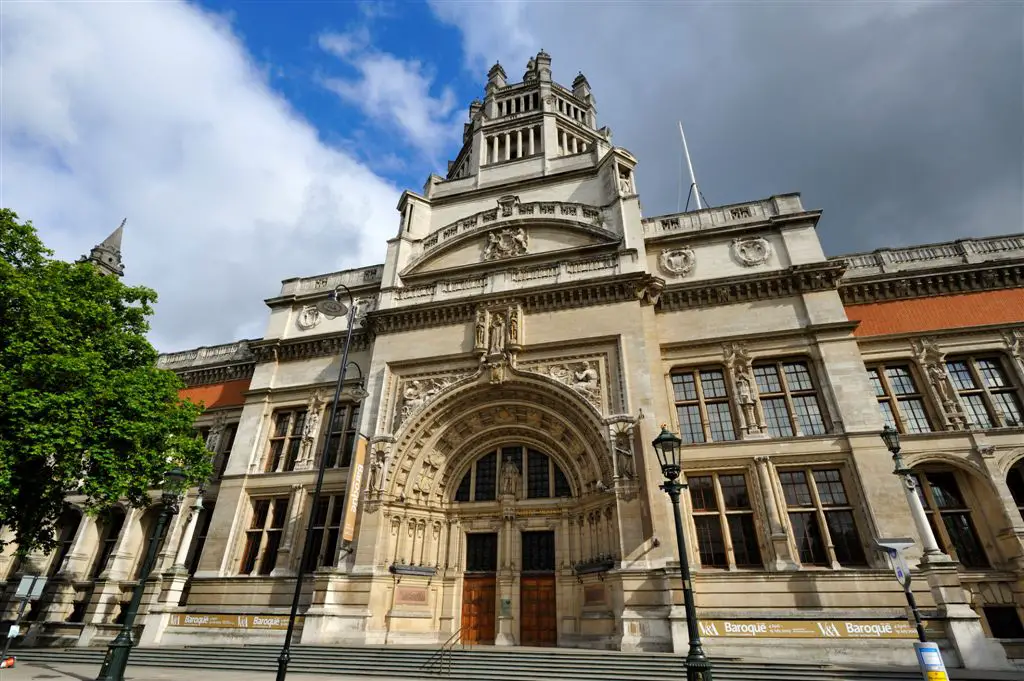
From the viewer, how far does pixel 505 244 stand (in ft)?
84.4

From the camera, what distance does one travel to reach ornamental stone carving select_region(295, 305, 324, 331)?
Answer: 2697 centimetres

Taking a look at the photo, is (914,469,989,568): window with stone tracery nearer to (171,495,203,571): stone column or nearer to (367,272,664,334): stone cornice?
(367,272,664,334): stone cornice

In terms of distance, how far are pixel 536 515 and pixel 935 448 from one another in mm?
14404

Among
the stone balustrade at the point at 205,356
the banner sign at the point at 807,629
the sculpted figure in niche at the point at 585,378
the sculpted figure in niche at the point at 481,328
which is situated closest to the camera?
the banner sign at the point at 807,629

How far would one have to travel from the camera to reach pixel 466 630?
19.4m

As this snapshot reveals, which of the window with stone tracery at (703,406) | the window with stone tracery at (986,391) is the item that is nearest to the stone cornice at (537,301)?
the window with stone tracery at (703,406)

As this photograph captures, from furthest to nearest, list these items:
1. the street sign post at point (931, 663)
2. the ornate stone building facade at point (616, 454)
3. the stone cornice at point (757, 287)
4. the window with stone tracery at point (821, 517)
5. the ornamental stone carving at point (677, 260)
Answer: the ornamental stone carving at point (677, 260) → the stone cornice at point (757, 287) → the window with stone tracery at point (821, 517) → the ornate stone building facade at point (616, 454) → the street sign post at point (931, 663)

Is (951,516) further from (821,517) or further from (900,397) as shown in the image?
(821,517)

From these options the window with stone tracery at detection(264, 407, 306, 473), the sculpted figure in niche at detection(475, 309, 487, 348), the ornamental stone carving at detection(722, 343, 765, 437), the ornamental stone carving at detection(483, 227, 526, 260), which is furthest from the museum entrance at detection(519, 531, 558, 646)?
the ornamental stone carving at detection(483, 227, 526, 260)

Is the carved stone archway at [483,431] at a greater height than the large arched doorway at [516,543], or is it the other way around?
the carved stone archway at [483,431]

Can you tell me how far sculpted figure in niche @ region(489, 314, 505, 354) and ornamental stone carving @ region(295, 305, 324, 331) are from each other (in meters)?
10.6

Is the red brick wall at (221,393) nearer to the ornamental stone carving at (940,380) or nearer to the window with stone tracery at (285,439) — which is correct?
the window with stone tracery at (285,439)

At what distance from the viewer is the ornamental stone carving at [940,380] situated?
1814 cm

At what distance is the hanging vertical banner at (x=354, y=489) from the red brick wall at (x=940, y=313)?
20.4m
